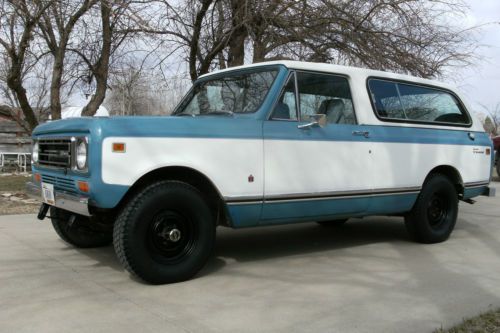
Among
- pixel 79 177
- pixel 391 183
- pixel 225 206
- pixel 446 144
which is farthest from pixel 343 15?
pixel 79 177

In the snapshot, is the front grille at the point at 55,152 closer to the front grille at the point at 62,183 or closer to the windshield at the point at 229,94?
the front grille at the point at 62,183

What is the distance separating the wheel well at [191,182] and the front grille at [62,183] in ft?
1.55

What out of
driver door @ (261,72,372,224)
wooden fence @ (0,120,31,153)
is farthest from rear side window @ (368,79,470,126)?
wooden fence @ (0,120,31,153)

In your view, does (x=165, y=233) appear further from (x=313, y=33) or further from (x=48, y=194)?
(x=313, y=33)

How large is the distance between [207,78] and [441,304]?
348 centimetres

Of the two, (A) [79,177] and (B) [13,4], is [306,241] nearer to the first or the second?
(A) [79,177]

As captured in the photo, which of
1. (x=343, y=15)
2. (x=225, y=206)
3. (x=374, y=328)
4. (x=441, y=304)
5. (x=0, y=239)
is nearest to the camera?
(x=374, y=328)

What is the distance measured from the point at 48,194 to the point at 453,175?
487cm

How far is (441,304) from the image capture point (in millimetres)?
4051

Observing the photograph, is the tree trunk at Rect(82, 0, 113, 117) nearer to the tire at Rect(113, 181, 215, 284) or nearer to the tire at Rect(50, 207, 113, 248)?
the tire at Rect(50, 207, 113, 248)

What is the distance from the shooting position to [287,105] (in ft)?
16.7

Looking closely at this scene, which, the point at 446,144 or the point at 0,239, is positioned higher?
the point at 446,144

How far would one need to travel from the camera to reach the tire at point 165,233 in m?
4.18

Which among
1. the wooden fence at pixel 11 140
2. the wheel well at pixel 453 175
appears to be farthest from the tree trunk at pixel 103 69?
the wooden fence at pixel 11 140
